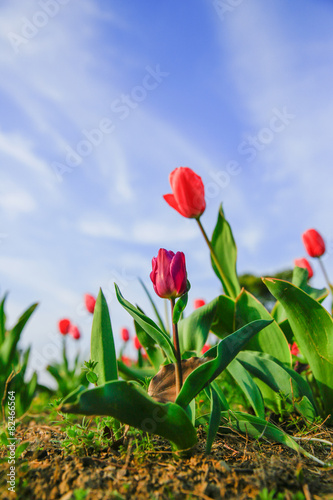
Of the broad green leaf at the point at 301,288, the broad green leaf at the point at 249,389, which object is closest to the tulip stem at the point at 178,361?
the broad green leaf at the point at 249,389

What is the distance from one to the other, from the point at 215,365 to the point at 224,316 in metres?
1.01

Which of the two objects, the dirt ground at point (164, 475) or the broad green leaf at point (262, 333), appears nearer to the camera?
the dirt ground at point (164, 475)

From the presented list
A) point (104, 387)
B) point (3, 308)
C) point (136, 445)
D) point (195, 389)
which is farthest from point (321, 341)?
point (3, 308)

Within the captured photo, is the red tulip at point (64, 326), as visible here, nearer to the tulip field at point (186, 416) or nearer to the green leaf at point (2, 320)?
the green leaf at point (2, 320)

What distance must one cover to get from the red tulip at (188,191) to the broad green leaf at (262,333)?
0.55 meters

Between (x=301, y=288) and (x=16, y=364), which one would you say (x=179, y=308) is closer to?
(x=301, y=288)

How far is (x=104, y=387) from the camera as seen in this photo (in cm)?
116

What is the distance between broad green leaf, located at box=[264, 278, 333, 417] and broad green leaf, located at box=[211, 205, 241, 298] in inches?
17.0

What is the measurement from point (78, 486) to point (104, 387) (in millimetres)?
365

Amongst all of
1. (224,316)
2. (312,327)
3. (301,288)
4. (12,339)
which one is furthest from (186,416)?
(12,339)

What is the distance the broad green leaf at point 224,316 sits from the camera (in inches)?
88.7

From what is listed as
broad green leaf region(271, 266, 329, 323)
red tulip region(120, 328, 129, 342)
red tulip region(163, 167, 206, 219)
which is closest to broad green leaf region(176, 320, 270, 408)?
red tulip region(163, 167, 206, 219)

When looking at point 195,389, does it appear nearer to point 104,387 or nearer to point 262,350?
point 104,387

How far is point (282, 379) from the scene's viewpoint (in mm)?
2010
